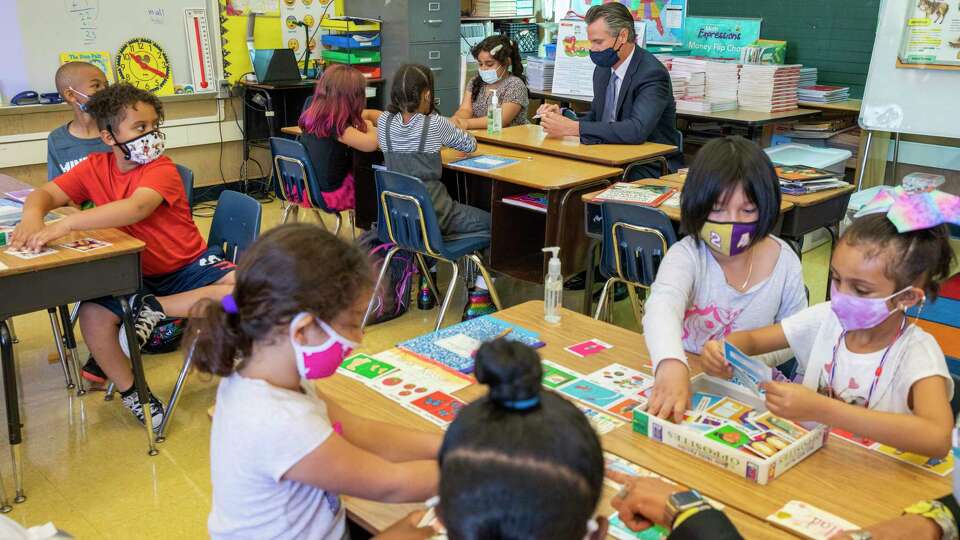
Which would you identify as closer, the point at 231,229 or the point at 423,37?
the point at 231,229

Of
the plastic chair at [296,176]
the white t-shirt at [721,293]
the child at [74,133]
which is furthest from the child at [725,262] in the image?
the child at [74,133]

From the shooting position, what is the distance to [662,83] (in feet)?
13.9

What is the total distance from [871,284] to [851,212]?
288cm

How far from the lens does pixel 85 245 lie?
270cm

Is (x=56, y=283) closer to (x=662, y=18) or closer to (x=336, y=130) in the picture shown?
(x=336, y=130)

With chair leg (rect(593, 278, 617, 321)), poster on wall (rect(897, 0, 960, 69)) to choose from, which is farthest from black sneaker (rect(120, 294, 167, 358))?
poster on wall (rect(897, 0, 960, 69))

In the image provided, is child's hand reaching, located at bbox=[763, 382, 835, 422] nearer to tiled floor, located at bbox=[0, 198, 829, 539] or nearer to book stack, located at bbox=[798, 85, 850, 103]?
tiled floor, located at bbox=[0, 198, 829, 539]

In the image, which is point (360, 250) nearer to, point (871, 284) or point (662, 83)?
point (871, 284)

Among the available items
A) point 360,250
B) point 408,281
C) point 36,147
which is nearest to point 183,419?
point 408,281

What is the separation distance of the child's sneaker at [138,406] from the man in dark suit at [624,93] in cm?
244

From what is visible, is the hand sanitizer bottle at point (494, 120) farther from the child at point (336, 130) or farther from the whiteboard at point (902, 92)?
the whiteboard at point (902, 92)

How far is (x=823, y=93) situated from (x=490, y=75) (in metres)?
2.26

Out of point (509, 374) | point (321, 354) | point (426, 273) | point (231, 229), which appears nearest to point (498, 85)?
point (426, 273)

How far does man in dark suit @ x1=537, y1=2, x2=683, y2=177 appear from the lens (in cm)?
420
